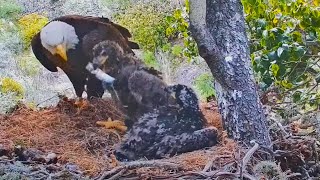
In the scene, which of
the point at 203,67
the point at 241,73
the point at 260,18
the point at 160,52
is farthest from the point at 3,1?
the point at 241,73

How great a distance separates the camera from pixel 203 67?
85.1 inches

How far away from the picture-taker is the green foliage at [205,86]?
69.2 inches

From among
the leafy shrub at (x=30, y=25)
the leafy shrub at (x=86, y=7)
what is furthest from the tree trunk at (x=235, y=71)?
the leafy shrub at (x=86, y=7)

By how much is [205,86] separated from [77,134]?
0.61 meters

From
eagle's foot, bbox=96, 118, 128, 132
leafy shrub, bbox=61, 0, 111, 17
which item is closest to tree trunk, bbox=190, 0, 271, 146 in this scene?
eagle's foot, bbox=96, 118, 128, 132

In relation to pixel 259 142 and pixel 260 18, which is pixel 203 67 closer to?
pixel 260 18

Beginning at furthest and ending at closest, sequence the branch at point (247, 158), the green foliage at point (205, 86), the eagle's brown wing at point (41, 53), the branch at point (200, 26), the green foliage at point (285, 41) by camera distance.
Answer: the green foliage at point (205, 86)
the eagle's brown wing at point (41, 53)
the green foliage at point (285, 41)
the branch at point (200, 26)
the branch at point (247, 158)

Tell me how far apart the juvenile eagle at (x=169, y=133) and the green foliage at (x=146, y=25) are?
695mm

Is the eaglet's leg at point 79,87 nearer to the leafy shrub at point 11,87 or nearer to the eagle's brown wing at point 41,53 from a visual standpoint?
the eagle's brown wing at point 41,53

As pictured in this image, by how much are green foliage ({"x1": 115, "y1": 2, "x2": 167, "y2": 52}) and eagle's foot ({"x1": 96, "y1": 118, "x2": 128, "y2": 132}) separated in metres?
0.54

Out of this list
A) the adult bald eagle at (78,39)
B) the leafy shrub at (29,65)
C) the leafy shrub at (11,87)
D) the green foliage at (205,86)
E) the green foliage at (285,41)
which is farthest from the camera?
the leafy shrub at (29,65)

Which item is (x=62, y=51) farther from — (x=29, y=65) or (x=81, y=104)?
(x=29, y=65)

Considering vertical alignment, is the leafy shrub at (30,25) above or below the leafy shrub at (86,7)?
below

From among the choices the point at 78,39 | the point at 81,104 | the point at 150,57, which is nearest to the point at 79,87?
the point at 81,104
